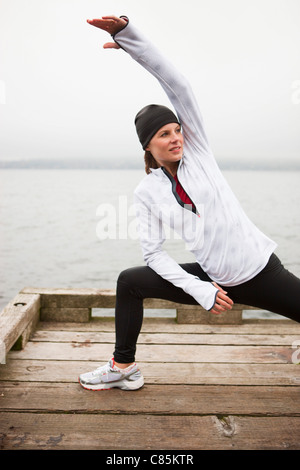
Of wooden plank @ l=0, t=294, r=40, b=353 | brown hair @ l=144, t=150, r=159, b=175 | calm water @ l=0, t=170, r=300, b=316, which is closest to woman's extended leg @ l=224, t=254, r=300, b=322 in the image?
brown hair @ l=144, t=150, r=159, b=175

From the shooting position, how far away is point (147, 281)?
2.60 metres

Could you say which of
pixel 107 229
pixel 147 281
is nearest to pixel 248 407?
pixel 147 281

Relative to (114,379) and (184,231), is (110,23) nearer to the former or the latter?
(184,231)

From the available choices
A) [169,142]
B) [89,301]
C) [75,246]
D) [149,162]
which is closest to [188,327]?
[89,301]

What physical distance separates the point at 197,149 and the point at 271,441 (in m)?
1.63

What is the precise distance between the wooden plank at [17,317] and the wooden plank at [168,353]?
0.21 meters

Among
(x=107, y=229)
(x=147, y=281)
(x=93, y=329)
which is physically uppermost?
(x=147, y=281)

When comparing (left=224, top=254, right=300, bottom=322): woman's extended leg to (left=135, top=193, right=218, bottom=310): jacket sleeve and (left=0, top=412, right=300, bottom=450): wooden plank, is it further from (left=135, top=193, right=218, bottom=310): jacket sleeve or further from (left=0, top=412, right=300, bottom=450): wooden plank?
(left=0, top=412, right=300, bottom=450): wooden plank

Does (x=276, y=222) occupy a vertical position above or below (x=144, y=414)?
below

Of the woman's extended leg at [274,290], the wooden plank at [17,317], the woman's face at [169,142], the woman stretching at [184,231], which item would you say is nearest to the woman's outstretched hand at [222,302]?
the woman stretching at [184,231]

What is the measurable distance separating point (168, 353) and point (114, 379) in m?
0.59

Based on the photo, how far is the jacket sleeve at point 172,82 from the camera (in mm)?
2252

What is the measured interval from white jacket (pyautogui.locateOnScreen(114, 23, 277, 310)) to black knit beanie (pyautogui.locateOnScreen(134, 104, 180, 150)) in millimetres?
72
